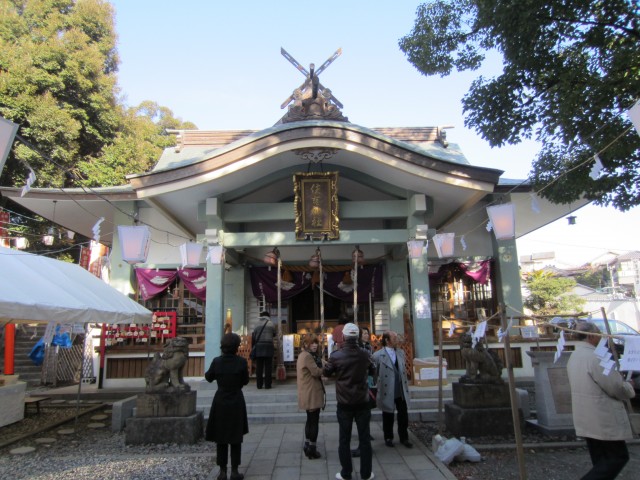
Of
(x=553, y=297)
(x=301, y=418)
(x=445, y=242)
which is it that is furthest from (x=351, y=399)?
(x=553, y=297)

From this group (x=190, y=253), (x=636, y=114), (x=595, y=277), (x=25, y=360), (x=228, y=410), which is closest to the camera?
(x=636, y=114)

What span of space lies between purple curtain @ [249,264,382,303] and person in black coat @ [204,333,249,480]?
7021 millimetres

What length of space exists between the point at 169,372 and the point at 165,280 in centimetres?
574

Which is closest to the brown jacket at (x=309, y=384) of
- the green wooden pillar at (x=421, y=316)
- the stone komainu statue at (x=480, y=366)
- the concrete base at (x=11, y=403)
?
the stone komainu statue at (x=480, y=366)

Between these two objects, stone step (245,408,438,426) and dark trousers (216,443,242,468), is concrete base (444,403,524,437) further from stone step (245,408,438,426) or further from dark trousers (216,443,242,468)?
dark trousers (216,443,242,468)

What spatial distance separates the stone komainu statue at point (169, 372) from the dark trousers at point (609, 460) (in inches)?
221

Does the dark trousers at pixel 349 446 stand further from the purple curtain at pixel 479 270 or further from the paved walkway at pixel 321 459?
the purple curtain at pixel 479 270

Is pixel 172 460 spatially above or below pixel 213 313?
below

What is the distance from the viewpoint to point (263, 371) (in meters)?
9.48

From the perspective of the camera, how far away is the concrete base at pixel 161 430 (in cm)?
670

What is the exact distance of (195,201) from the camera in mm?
10445

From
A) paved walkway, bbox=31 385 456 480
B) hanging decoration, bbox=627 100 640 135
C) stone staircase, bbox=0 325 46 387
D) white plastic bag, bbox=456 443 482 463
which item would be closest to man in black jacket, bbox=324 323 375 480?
paved walkway, bbox=31 385 456 480

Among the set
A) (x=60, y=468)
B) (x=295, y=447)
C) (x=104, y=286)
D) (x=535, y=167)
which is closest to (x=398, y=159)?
(x=535, y=167)

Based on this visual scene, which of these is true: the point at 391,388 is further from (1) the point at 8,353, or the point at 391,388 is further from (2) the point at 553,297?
(2) the point at 553,297
